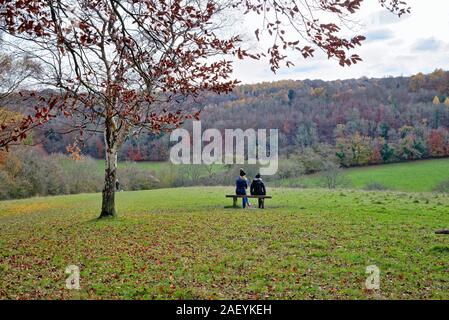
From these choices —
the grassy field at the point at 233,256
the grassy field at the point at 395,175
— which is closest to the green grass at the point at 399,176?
the grassy field at the point at 395,175

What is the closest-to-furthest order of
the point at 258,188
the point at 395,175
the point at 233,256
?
the point at 233,256, the point at 258,188, the point at 395,175

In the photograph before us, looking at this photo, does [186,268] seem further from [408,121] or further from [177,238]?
[408,121]

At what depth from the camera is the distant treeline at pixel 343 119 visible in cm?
5400

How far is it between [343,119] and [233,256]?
169ft

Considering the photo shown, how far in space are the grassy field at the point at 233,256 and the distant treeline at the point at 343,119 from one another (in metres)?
37.4

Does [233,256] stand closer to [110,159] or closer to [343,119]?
[110,159]

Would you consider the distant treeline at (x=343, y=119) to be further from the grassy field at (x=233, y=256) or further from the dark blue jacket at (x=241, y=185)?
the grassy field at (x=233, y=256)

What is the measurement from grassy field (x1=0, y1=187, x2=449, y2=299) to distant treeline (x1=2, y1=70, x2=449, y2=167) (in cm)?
3737

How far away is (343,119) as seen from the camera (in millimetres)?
57312

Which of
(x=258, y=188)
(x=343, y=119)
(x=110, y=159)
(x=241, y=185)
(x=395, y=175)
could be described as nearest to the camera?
(x=110, y=159)

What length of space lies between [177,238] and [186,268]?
3421 millimetres

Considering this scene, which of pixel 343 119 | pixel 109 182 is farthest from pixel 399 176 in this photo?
pixel 109 182

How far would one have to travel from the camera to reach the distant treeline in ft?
177
